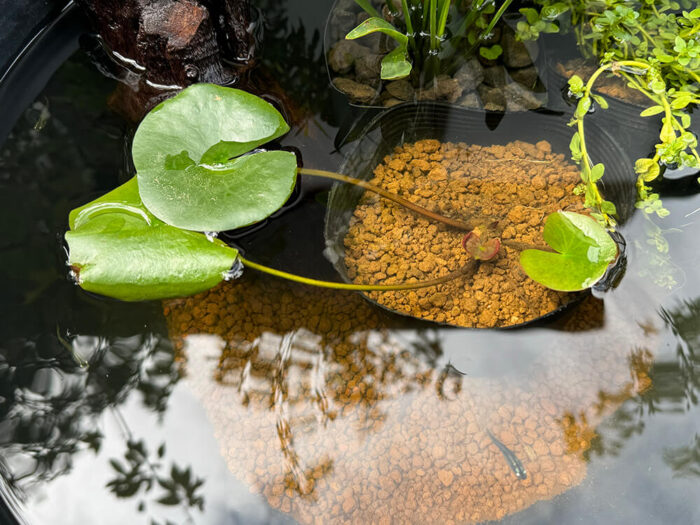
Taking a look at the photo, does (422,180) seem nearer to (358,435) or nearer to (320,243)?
(320,243)

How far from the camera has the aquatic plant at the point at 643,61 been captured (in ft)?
4.12

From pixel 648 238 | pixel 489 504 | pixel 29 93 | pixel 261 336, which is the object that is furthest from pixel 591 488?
pixel 29 93

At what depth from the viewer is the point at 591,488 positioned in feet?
4.10

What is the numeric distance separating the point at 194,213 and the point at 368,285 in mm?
473

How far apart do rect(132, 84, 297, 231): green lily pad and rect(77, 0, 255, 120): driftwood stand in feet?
0.87

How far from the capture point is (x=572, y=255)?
1177 mm

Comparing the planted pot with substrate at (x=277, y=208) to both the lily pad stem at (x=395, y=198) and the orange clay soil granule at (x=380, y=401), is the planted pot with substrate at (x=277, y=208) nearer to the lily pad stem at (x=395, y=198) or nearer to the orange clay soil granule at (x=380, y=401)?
the lily pad stem at (x=395, y=198)

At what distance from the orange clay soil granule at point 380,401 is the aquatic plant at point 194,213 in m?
0.18

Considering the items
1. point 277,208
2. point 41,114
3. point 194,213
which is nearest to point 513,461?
point 277,208

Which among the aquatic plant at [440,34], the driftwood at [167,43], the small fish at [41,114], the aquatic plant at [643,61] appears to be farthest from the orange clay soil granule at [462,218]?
the small fish at [41,114]

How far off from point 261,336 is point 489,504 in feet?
2.34

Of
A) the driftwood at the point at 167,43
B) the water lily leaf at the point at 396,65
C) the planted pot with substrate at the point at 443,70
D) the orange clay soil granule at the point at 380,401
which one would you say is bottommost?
the orange clay soil granule at the point at 380,401

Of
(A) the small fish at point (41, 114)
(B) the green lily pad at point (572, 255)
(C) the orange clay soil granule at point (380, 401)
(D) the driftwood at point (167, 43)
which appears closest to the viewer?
(B) the green lily pad at point (572, 255)

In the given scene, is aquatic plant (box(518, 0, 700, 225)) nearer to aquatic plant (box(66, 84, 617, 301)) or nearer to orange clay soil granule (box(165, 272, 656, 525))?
aquatic plant (box(66, 84, 617, 301))
